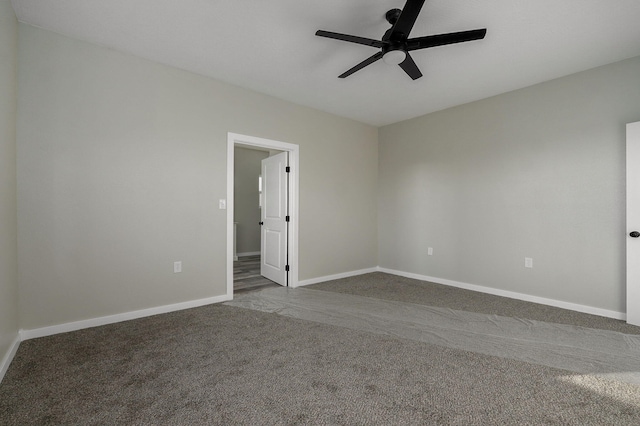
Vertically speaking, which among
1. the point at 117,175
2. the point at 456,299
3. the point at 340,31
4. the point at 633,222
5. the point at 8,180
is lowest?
the point at 456,299

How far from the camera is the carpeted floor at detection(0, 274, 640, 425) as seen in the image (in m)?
1.55

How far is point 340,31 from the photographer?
2598 millimetres

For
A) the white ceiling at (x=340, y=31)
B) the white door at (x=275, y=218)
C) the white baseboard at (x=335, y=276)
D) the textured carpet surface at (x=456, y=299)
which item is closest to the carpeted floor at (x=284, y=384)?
the textured carpet surface at (x=456, y=299)

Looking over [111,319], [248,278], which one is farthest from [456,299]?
[111,319]

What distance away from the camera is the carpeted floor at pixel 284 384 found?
1550mm

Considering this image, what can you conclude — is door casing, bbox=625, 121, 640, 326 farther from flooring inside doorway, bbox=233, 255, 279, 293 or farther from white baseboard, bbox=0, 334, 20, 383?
white baseboard, bbox=0, 334, 20, 383

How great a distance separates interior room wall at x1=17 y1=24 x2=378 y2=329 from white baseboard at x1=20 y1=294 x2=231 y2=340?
48mm

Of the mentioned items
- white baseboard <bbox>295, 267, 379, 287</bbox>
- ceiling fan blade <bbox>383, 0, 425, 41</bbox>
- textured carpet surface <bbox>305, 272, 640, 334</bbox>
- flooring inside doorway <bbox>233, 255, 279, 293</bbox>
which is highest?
ceiling fan blade <bbox>383, 0, 425, 41</bbox>

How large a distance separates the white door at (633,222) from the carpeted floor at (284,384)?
5.09 feet

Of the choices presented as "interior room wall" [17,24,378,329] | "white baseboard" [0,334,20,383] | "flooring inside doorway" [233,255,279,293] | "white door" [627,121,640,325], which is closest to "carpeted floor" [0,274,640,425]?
"white baseboard" [0,334,20,383]

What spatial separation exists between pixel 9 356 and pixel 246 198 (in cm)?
567

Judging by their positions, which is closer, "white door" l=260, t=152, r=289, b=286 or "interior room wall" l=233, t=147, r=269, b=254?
"white door" l=260, t=152, r=289, b=286

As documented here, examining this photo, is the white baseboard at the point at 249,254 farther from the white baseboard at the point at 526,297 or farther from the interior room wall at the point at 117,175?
the white baseboard at the point at 526,297

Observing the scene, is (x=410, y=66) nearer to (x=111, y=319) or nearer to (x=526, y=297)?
(x=526, y=297)
